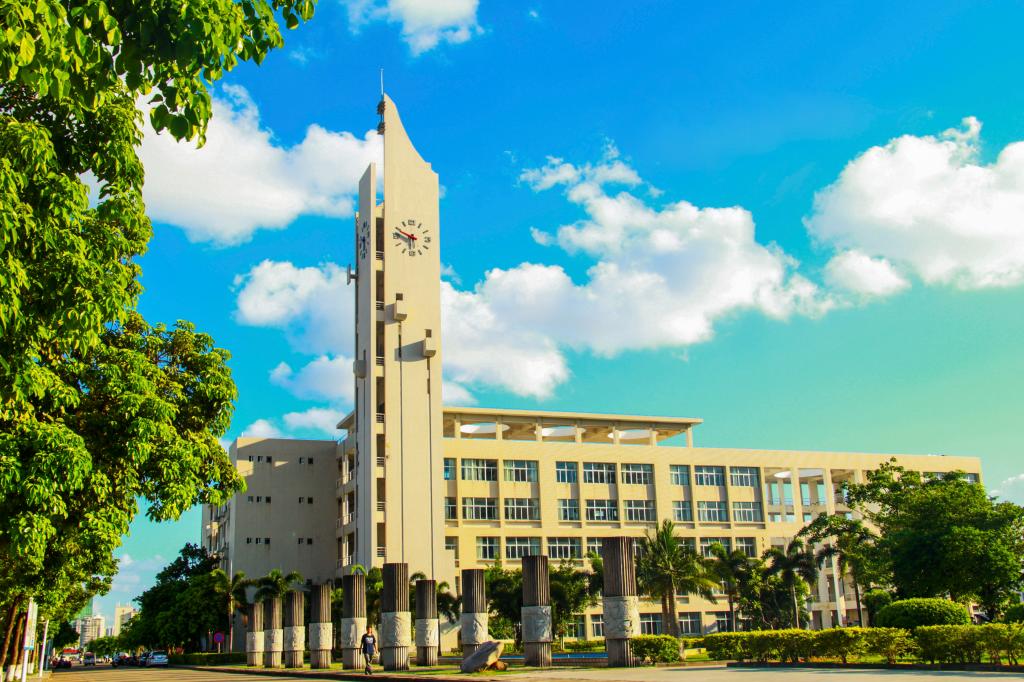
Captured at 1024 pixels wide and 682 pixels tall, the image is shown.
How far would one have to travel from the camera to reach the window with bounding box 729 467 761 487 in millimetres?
74312

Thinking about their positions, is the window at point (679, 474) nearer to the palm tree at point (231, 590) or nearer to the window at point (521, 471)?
the window at point (521, 471)

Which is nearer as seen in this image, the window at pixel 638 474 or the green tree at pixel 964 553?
the green tree at pixel 964 553

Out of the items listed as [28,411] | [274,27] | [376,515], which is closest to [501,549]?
[376,515]

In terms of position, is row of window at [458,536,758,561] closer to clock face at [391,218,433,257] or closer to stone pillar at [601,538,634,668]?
clock face at [391,218,433,257]

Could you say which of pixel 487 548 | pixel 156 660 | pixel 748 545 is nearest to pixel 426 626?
pixel 487 548

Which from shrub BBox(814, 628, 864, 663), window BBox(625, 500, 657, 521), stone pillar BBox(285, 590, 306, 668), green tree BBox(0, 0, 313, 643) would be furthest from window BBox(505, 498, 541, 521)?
green tree BBox(0, 0, 313, 643)

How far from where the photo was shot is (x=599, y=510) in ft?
228

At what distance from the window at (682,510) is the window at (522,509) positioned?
38.1 ft

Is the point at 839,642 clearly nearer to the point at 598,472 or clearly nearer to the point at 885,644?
the point at 885,644

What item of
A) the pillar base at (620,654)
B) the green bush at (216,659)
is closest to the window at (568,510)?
the green bush at (216,659)

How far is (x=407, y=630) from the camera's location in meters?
34.3

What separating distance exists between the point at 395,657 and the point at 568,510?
117 feet

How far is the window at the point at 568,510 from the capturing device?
223 feet

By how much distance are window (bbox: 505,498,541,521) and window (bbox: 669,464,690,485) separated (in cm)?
1196
